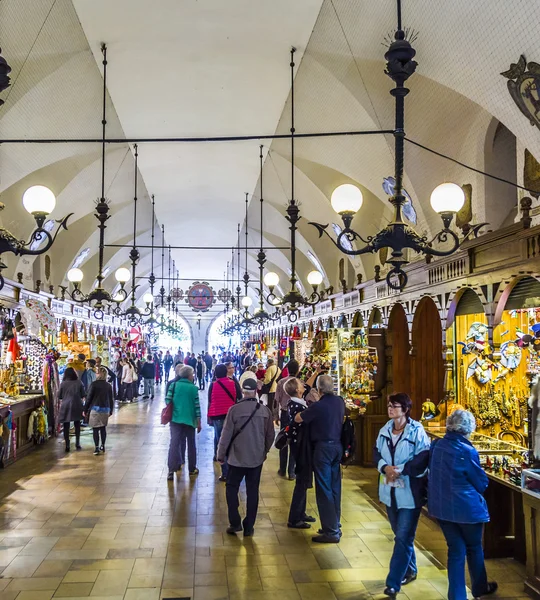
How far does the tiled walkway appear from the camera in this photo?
4270mm

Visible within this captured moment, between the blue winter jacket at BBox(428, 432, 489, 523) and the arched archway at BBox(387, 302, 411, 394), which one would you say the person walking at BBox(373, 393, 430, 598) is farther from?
the arched archway at BBox(387, 302, 411, 394)

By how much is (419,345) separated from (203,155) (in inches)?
226

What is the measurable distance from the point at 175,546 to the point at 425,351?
17.5 feet

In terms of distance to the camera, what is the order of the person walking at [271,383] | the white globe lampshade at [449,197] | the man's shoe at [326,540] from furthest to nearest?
the person walking at [271,383]
the man's shoe at [326,540]
the white globe lampshade at [449,197]

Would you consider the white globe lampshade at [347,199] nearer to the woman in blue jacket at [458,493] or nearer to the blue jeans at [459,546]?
the woman in blue jacket at [458,493]

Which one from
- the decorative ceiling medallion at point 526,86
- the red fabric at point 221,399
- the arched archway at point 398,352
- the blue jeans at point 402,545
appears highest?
the decorative ceiling medallion at point 526,86

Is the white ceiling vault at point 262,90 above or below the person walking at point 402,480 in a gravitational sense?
above

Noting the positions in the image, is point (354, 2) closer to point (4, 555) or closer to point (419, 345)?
point (419, 345)

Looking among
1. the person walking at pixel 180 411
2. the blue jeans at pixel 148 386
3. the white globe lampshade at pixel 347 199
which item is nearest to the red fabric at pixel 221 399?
the person walking at pixel 180 411

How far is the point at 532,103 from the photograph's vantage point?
16.2 ft

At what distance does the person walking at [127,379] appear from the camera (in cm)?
1638

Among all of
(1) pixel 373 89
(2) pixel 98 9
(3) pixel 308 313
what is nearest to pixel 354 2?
(1) pixel 373 89

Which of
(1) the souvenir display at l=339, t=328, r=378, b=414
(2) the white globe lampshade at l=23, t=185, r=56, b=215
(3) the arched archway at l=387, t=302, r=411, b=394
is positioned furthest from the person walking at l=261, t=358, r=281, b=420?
(2) the white globe lampshade at l=23, t=185, r=56, b=215

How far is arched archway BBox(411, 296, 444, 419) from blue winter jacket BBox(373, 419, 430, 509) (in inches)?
189
